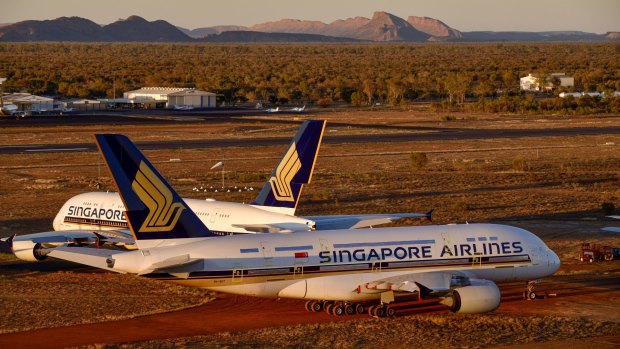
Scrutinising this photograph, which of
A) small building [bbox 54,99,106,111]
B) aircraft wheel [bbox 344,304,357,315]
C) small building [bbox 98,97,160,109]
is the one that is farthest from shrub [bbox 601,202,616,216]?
small building [bbox 98,97,160,109]

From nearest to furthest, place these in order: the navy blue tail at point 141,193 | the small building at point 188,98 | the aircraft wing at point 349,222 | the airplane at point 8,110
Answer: the navy blue tail at point 141,193, the aircraft wing at point 349,222, the airplane at point 8,110, the small building at point 188,98

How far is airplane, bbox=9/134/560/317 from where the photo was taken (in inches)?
1377

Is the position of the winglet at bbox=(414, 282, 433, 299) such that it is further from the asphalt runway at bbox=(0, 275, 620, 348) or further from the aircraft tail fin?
the aircraft tail fin

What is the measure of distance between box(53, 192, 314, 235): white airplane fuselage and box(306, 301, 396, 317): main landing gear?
16.9 ft

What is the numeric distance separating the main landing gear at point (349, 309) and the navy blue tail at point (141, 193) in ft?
19.4

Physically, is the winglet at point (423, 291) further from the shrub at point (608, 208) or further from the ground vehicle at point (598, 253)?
the shrub at point (608, 208)

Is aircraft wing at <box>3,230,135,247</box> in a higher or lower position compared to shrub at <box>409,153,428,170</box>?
higher

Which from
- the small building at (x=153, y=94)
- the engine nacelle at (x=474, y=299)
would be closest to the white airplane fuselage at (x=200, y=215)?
the engine nacelle at (x=474, y=299)

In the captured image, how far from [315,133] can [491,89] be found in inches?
6052

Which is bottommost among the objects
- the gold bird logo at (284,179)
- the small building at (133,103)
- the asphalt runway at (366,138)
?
the small building at (133,103)

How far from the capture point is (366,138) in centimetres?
11606

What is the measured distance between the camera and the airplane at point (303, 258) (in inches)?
1377

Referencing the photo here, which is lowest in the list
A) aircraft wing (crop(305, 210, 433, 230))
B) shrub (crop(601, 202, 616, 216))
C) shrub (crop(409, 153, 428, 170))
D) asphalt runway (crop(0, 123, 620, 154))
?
asphalt runway (crop(0, 123, 620, 154))

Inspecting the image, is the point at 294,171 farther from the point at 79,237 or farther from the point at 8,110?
the point at 8,110
